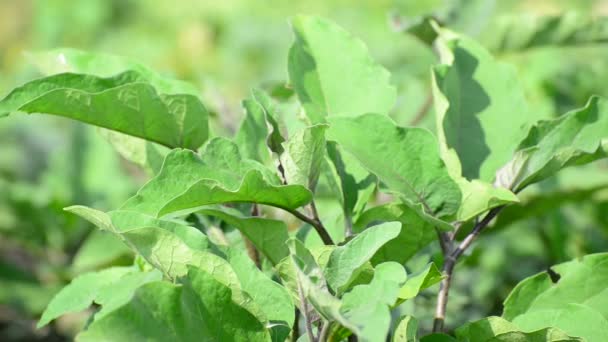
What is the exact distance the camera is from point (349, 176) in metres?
1.08

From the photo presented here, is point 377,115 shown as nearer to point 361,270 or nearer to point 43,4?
point 361,270

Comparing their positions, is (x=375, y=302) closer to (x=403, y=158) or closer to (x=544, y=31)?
(x=403, y=158)

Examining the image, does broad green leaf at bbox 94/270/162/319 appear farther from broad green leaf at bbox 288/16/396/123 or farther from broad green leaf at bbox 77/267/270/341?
broad green leaf at bbox 288/16/396/123

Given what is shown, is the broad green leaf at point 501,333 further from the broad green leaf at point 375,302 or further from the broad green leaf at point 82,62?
the broad green leaf at point 82,62

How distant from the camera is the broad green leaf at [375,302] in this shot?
73 cm

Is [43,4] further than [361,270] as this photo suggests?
Yes

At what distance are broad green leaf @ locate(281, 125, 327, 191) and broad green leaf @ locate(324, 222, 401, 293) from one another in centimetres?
12

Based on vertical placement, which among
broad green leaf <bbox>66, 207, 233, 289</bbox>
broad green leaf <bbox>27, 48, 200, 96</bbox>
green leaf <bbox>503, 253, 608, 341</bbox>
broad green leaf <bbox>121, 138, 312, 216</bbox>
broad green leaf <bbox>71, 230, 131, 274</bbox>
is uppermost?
broad green leaf <bbox>27, 48, 200, 96</bbox>

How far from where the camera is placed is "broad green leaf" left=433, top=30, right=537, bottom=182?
3.62 feet

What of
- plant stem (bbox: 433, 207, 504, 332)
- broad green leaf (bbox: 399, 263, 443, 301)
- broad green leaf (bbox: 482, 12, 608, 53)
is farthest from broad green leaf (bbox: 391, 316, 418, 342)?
broad green leaf (bbox: 482, 12, 608, 53)

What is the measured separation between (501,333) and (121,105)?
1.63ft

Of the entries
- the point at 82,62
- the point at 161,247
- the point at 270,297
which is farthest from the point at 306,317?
the point at 82,62

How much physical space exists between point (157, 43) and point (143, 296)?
6106 mm

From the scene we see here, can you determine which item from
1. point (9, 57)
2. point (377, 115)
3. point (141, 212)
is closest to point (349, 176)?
point (377, 115)
